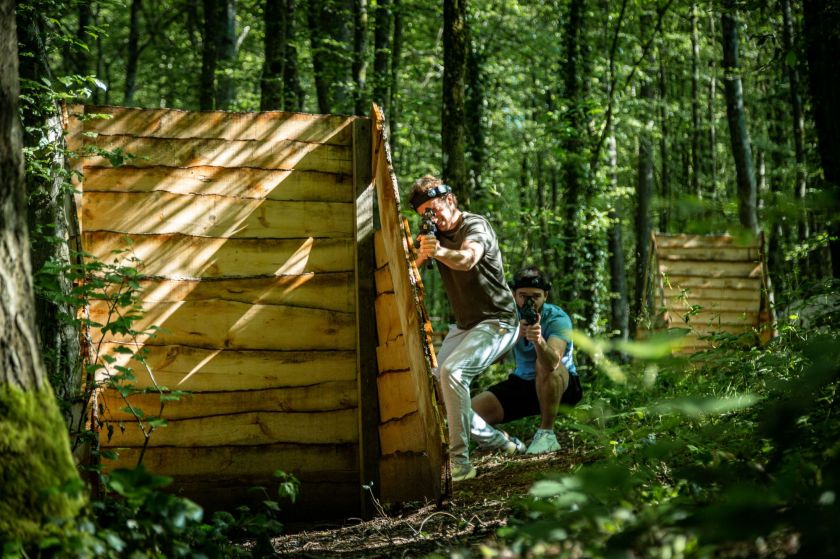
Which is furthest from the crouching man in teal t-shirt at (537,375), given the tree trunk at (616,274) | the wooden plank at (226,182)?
the tree trunk at (616,274)

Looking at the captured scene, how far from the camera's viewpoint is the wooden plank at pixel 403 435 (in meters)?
4.75

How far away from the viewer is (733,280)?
13125 mm

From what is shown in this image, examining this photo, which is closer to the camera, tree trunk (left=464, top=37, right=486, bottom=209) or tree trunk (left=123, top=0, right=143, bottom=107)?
tree trunk (left=464, top=37, right=486, bottom=209)

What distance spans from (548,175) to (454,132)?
22961mm

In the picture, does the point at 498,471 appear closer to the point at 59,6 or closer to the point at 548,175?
the point at 59,6

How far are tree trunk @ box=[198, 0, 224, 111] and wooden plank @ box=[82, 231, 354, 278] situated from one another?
6.75 meters

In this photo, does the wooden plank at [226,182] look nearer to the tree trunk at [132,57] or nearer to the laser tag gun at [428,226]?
the laser tag gun at [428,226]

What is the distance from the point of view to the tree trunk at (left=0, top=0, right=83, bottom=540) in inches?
93.9

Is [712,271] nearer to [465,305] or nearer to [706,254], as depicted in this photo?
[706,254]

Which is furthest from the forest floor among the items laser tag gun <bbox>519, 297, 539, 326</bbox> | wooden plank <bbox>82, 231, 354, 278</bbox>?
wooden plank <bbox>82, 231, 354, 278</bbox>

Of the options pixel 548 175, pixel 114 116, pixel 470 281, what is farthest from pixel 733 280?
pixel 548 175

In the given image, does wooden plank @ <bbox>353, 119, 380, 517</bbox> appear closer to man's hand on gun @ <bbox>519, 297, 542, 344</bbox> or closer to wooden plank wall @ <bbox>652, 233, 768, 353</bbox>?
A: man's hand on gun @ <bbox>519, 297, 542, 344</bbox>

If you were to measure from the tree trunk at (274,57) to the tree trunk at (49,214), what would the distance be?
5163mm

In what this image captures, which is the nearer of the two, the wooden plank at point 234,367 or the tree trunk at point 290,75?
the wooden plank at point 234,367
